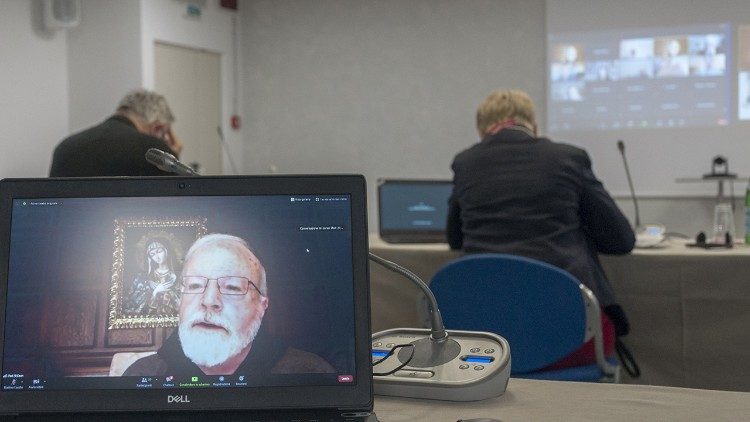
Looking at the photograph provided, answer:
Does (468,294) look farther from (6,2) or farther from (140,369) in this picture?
(6,2)

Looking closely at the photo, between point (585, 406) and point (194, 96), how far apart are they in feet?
18.1

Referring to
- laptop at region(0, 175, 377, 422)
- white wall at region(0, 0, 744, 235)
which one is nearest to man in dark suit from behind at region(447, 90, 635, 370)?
laptop at region(0, 175, 377, 422)

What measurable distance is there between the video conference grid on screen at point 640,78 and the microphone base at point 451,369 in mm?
4987

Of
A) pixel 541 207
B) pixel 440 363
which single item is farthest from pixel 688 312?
pixel 440 363

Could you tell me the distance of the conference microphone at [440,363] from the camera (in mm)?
1175

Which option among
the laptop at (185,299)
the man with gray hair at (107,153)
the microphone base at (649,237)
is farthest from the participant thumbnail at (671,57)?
the laptop at (185,299)

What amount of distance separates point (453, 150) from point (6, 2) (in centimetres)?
309

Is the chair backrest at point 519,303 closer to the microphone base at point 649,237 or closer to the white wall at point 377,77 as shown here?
the microphone base at point 649,237

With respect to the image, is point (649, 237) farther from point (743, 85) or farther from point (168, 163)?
point (743, 85)

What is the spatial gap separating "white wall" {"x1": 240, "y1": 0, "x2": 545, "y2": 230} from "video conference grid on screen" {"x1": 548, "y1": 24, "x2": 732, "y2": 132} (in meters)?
0.17

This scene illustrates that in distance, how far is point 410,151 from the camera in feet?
21.3

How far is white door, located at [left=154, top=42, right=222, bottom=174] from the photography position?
598cm

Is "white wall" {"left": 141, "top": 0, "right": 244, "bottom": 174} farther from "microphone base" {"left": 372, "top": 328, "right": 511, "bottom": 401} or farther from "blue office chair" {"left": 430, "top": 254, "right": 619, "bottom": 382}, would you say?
"microphone base" {"left": 372, "top": 328, "right": 511, "bottom": 401}

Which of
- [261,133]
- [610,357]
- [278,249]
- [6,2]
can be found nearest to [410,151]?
[261,133]
